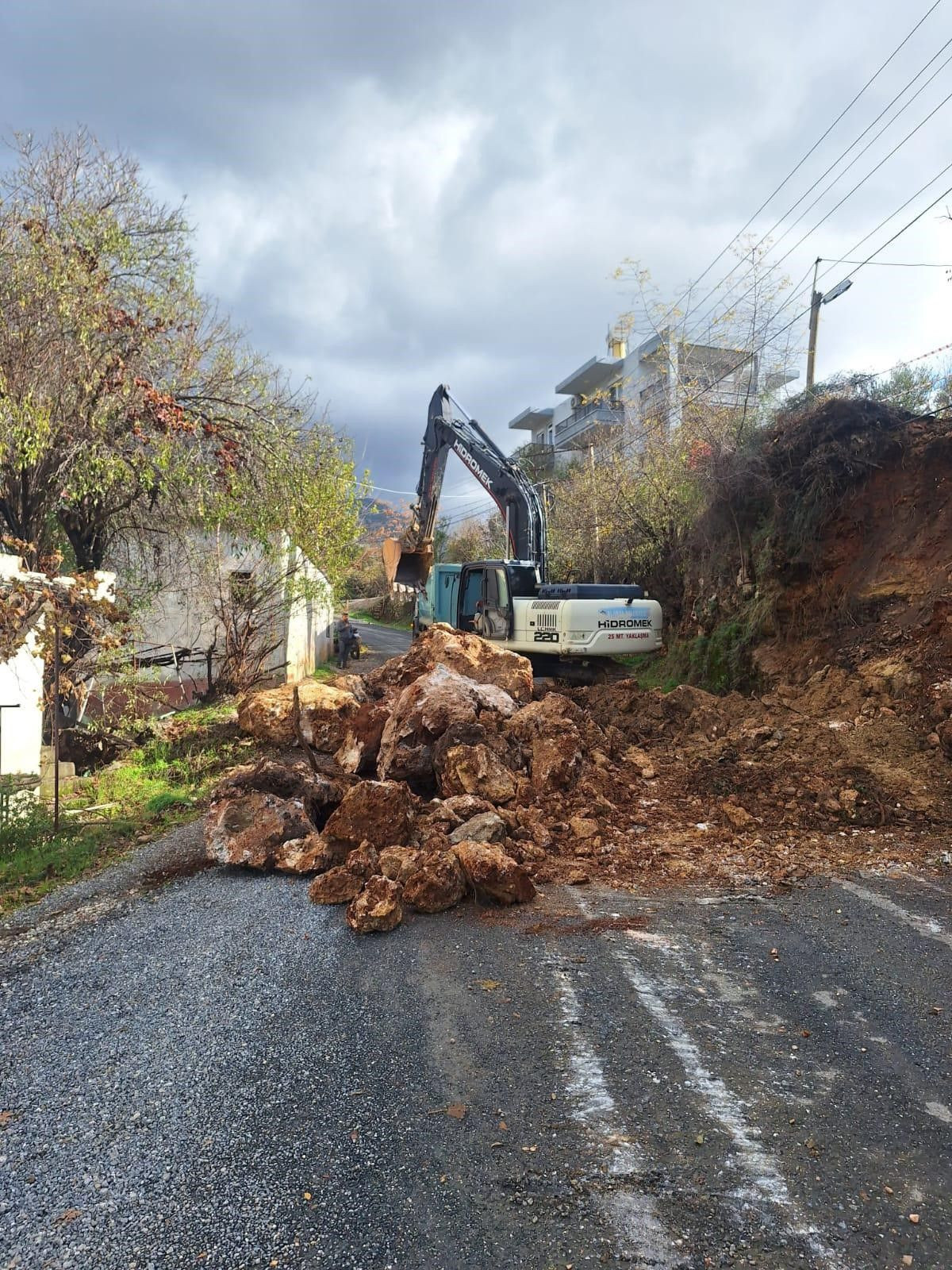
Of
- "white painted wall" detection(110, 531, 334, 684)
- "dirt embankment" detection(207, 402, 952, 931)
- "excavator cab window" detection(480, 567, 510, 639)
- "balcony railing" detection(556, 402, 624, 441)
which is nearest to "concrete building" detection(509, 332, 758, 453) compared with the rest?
"balcony railing" detection(556, 402, 624, 441)

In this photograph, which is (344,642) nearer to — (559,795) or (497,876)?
(559,795)

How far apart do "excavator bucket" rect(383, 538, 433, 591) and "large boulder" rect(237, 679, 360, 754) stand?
599 cm

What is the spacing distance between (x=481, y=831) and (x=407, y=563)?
36.2 feet

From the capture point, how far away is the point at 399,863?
505cm

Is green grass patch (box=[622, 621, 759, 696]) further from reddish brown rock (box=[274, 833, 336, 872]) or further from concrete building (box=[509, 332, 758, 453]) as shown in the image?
reddish brown rock (box=[274, 833, 336, 872])

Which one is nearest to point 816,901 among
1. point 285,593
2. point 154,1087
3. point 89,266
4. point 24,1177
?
point 154,1087

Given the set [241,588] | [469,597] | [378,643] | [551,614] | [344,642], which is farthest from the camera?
[378,643]

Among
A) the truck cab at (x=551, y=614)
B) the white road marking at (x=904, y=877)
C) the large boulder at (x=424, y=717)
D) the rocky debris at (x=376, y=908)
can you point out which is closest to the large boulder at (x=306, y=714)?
the large boulder at (x=424, y=717)

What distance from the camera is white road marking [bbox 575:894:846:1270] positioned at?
2.34 metres

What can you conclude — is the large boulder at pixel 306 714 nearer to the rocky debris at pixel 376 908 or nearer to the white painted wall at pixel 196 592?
the white painted wall at pixel 196 592

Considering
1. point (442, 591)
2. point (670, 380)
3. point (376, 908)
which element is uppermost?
point (670, 380)

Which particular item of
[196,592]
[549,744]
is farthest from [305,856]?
[196,592]

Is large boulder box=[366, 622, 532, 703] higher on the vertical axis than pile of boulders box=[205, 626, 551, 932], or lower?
higher

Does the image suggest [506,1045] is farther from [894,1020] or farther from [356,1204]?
[894,1020]
